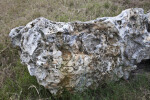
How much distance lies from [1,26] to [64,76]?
333 centimetres

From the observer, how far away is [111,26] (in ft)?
9.85

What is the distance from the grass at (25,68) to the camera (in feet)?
9.55

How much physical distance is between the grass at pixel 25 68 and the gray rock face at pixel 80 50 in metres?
0.20

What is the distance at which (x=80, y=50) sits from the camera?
2879 mm

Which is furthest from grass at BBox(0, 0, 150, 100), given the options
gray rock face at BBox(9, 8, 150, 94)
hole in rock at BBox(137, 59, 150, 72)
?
hole in rock at BBox(137, 59, 150, 72)

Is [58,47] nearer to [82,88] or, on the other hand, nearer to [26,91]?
[82,88]

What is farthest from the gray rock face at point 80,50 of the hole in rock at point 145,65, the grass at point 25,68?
the hole in rock at point 145,65

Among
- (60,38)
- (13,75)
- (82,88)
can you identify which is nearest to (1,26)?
(13,75)

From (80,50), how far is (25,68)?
1285 mm

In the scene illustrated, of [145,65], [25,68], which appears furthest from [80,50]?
[145,65]

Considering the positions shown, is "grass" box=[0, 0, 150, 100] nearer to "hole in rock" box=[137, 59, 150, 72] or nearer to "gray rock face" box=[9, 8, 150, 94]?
"gray rock face" box=[9, 8, 150, 94]

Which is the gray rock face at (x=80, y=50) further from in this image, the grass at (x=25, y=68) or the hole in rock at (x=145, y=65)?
the hole in rock at (x=145, y=65)

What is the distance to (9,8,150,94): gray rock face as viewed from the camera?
107 inches

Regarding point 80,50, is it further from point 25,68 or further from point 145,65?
point 145,65
